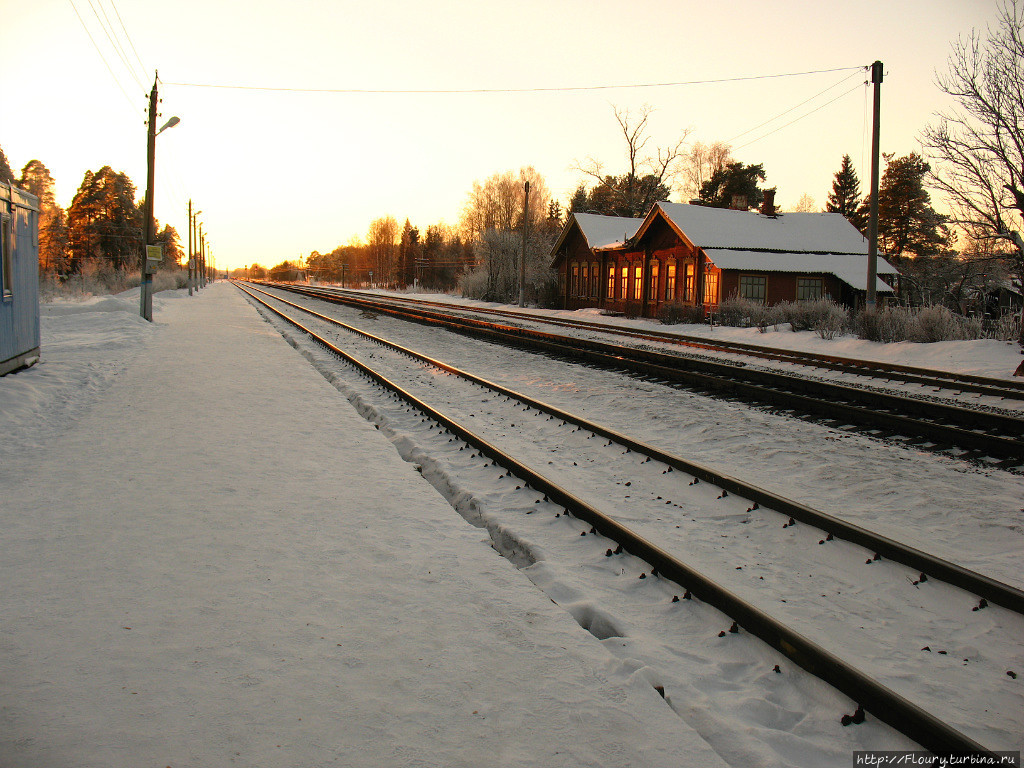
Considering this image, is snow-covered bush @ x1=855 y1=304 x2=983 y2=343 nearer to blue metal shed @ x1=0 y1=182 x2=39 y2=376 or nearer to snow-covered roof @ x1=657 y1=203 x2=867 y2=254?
snow-covered roof @ x1=657 y1=203 x2=867 y2=254

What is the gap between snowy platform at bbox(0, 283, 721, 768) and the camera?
2.44 meters

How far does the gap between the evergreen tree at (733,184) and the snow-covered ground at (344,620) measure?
5647 centimetres

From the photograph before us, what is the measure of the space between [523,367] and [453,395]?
144 inches

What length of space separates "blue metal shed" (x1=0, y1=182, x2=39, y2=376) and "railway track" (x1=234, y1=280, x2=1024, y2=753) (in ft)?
24.1

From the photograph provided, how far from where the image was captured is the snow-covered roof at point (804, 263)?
94.1ft

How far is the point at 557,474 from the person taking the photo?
6164 mm

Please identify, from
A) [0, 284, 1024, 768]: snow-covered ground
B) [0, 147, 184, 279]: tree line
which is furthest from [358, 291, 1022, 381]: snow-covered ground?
[0, 147, 184, 279]: tree line

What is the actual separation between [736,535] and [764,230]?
108 ft

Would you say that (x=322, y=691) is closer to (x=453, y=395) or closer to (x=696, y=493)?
(x=696, y=493)

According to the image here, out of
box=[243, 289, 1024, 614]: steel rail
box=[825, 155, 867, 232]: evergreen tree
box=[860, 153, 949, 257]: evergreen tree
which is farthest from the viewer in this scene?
box=[825, 155, 867, 232]: evergreen tree

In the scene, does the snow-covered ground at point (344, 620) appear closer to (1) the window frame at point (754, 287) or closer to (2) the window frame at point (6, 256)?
(2) the window frame at point (6, 256)

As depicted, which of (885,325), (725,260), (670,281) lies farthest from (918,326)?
(670,281)

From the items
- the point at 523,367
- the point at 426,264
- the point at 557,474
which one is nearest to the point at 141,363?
the point at 523,367

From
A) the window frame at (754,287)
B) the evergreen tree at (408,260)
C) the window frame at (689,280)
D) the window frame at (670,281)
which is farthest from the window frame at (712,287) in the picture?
the evergreen tree at (408,260)
